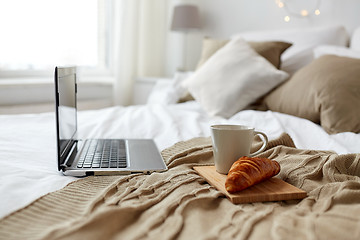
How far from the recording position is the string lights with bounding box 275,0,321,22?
7.73 feet

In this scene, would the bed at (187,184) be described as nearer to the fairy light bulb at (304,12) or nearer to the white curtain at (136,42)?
the fairy light bulb at (304,12)

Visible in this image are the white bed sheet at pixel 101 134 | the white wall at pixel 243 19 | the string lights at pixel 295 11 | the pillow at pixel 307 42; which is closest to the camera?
the white bed sheet at pixel 101 134

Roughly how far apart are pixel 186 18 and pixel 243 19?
0.48 metres

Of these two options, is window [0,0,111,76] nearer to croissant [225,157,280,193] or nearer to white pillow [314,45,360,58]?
white pillow [314,45,360,58]

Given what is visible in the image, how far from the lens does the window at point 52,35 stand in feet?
9.48

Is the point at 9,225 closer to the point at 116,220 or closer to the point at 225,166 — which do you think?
the point at 116,220

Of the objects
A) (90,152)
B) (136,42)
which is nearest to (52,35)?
(136,42)

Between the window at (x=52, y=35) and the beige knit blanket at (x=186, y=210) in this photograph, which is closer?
the beige knit blanket at (x=186, y=210)

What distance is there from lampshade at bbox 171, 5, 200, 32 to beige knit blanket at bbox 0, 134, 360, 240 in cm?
243

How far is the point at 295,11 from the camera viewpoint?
8.19ft

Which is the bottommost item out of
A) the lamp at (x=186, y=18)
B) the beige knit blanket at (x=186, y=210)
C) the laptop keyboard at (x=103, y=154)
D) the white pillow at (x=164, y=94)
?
the white pillow at (x=164, y=94)

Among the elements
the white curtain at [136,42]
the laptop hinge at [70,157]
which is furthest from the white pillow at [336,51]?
the white curtain at [136,42]

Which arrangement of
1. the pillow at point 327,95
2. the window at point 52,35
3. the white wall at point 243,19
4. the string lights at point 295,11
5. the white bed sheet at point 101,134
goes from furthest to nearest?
the window at point 52,35 < the string lights at point 295,11 < the white wall at point 243,19 < the pillow at point 327,95 < the white bed sheet at point 101,134

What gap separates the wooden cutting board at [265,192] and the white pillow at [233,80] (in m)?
1.07
